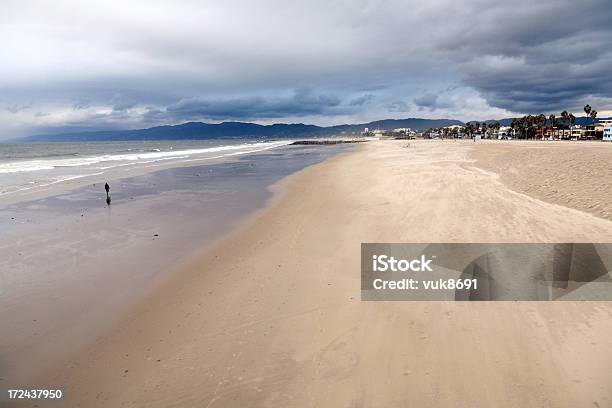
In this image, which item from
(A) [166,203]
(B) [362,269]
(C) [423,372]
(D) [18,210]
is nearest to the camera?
(C) [423,372]

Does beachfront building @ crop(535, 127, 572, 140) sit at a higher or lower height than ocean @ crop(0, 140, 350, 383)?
higher

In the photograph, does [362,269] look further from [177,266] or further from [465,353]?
[177,266]

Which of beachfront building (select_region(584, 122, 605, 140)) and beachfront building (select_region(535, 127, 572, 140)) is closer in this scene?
beachfront building (select_region(584, 122, 605, 140))

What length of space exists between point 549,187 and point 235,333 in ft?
53.4

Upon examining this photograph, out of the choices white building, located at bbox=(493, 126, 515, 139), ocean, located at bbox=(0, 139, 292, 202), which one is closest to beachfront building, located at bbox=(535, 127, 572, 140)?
white building, located at bbox=(493, 126, 515, 139)

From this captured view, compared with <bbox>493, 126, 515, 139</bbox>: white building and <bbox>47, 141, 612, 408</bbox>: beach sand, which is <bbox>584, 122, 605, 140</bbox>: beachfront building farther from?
<bbox>47, 141, 612, 408</bbox>: beach sand

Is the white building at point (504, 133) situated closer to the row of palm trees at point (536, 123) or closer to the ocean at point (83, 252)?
the row of palm trees at point (536, 123)

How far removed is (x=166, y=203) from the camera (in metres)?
20.4

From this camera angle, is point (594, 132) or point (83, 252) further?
point (594, 132)

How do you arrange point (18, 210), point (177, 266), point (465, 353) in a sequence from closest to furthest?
point (465, 353) < point (177, 266) < point (18, 210)

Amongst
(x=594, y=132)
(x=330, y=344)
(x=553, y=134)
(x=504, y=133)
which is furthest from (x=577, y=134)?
(x=330, y=344)

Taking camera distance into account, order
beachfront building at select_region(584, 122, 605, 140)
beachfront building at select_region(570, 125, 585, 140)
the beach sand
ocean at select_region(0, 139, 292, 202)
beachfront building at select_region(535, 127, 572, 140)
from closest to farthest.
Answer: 1. the beach sand
2. ocean at select_region(0, 139, 292, 202)
3. beachfront building at select_region(584, 122, 605, 140)
4. beachfront building at select_region(570, 125, 585, 140)
5. beachfront building at select_region(535, 127, 572, 140)

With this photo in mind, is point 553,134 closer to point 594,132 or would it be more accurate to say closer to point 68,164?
point 594,132

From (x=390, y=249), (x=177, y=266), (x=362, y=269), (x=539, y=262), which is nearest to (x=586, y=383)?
(x=539, y=262)
